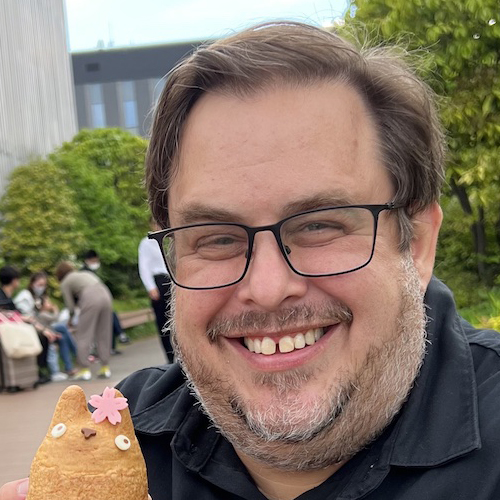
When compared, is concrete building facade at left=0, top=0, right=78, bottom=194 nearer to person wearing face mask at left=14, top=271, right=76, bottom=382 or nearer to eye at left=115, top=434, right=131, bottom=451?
person wearing face mask at left=14, top=271, right=76, bottom=382

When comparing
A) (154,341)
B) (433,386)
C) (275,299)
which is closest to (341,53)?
(275,299)

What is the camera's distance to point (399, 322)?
1.86 m

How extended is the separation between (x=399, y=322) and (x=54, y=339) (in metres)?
9.65

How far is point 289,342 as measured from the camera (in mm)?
1804

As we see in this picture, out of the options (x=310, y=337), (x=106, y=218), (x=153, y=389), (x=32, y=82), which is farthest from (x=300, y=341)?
(x=32, y=82)

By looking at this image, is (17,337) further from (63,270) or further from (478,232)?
(478,232)

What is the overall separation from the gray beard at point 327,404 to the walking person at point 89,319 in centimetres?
897

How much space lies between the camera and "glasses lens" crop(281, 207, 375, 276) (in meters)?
1.79

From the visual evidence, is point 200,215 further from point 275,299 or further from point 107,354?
point 107,354

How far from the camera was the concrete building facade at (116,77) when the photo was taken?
5909 cm

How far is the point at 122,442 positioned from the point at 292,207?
2.41ft

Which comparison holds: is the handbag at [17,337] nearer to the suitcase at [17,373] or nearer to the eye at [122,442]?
the suitcase at [17,373]

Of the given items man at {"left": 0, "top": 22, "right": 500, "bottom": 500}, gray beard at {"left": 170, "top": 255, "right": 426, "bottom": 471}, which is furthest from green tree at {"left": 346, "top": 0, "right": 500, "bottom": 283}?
gray beard at {"left": 170, "top": 255, "right": 426, "bottom": 471}

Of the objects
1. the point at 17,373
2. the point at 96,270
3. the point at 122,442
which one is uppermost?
the point at 122,442
